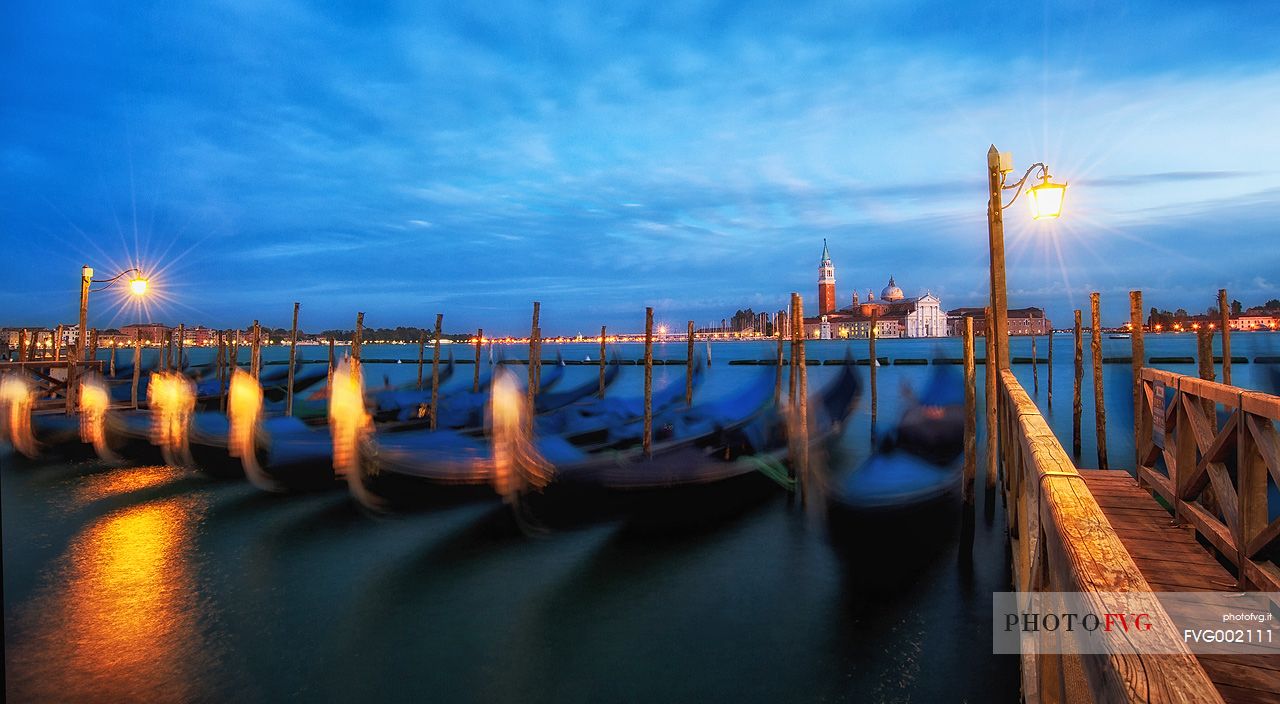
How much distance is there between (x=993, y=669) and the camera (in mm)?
4309

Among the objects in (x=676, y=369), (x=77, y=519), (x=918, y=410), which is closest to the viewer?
(x=77, y=519)

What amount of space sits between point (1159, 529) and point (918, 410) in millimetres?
6196

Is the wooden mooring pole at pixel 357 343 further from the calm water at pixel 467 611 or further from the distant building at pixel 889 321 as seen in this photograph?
the distant building at pixel 889 321

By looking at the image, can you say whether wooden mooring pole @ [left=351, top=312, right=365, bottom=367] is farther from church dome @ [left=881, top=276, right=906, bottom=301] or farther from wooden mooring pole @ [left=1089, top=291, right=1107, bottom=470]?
church dome @ [left=881, top=276, right=906, bottom=301]

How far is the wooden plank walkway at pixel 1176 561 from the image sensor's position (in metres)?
1.88

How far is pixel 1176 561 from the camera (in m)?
2.80

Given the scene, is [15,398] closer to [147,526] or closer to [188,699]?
[147,526]

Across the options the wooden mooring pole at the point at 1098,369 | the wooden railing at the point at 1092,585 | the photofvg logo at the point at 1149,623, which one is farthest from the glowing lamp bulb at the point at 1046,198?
the wooden mooring pole at the point at 1098,369

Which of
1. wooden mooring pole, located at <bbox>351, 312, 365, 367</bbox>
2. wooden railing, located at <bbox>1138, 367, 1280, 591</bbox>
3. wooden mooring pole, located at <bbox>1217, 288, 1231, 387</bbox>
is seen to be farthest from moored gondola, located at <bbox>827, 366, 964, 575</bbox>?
wooden mooring pole, located at <bbox>351, 312, 365, 367</bbox>

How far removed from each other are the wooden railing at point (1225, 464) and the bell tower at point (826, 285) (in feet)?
380

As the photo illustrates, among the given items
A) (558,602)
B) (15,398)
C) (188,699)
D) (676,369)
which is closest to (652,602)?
(558,602)

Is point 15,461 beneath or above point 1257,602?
beneath

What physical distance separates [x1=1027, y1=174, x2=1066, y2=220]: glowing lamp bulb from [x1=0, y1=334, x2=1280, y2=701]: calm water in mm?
3107

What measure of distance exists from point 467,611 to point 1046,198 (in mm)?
5300
